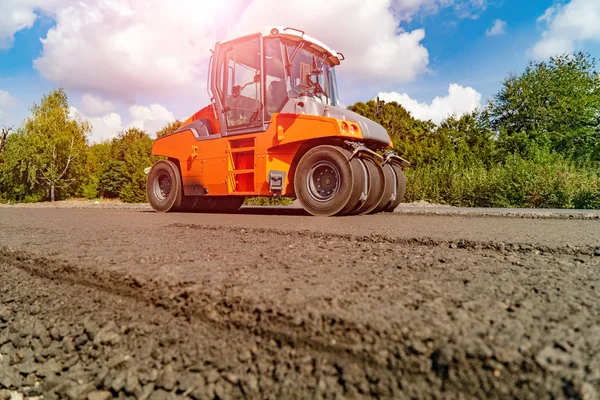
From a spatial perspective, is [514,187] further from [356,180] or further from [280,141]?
[280,141]

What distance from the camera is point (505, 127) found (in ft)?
78.0

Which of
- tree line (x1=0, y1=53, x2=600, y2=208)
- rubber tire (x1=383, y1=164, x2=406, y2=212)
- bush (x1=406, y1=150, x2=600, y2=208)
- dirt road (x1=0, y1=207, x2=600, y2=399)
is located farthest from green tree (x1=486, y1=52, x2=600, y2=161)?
dirt road (x1=0, y1=207, x2=600, y2=399)

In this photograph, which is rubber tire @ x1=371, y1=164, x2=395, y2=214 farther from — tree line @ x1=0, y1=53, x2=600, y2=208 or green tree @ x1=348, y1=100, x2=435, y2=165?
green tree @ x1=348, y1=100, x2=435, y2=165

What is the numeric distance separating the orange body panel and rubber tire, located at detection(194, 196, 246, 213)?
65cm

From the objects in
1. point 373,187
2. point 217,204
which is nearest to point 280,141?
point 373,187

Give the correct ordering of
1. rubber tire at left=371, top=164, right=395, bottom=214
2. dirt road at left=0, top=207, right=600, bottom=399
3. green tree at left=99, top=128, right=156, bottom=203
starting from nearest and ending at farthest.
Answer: dirt road at left=0, top=207, right=600, bottom=399, rubber tire at left=371, top=164, right=395, bottom=214, green tree at left=99, top=128, right=156, bottom=203

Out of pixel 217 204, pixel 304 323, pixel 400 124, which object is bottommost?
pixel 304 323

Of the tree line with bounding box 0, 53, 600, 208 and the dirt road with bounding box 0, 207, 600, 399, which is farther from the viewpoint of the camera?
the tree line with bounding box 0, 53, 600, 208

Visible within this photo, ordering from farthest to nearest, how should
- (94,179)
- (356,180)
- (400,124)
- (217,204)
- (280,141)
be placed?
(400,124), (94,179), (217,204), (280,141), (356,180)

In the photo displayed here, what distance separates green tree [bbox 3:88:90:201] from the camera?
62.7 ft

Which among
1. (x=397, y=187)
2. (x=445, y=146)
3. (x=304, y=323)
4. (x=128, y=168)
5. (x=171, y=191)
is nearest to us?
(x=304, y=323)

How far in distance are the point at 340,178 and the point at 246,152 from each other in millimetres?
1788

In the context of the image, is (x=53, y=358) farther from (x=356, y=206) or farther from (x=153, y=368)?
(x=356, y=206)

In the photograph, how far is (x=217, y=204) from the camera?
25.0ft
